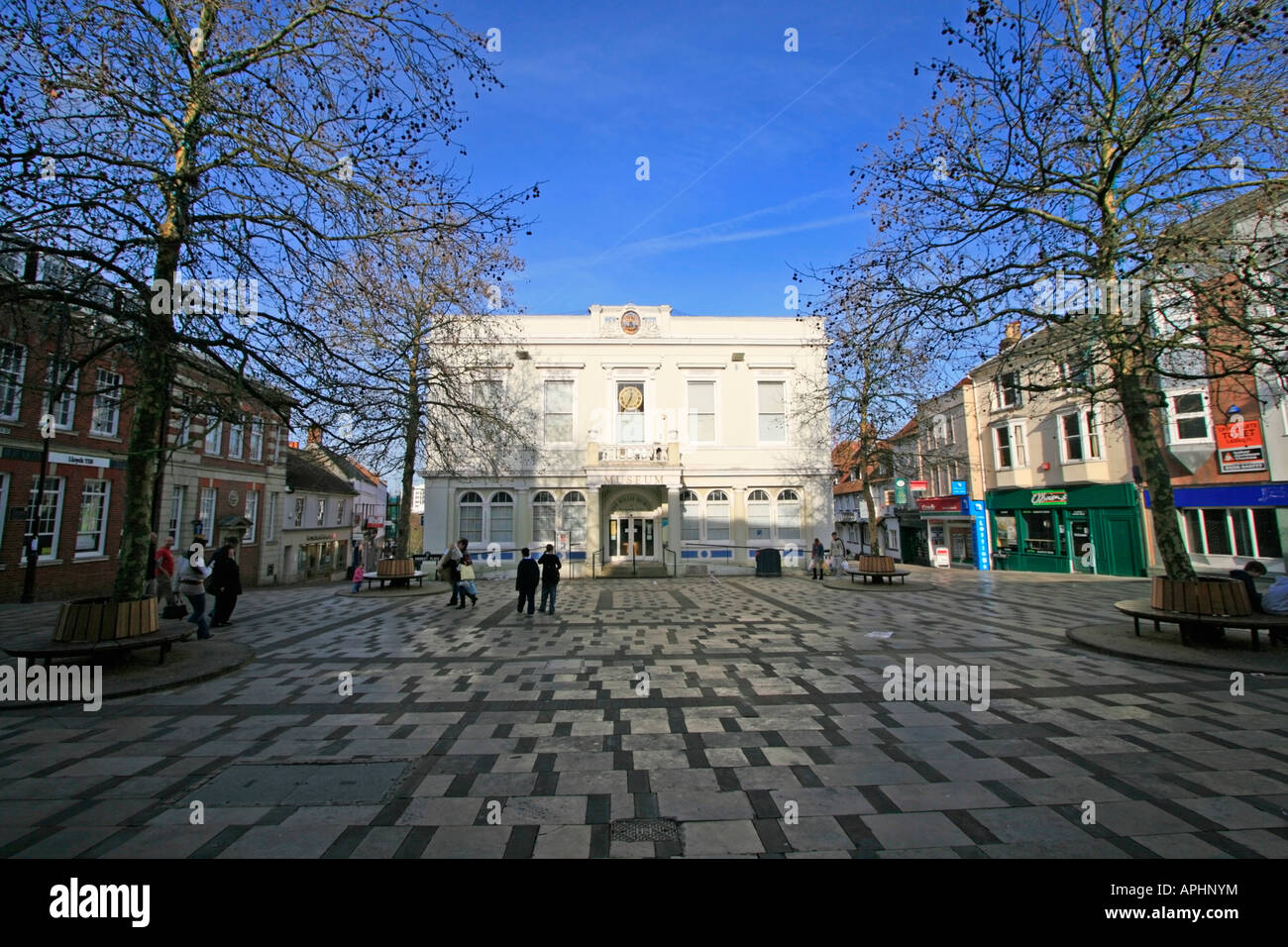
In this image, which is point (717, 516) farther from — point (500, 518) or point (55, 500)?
point (55, 500)

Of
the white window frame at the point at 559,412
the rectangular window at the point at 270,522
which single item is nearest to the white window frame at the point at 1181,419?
the white window frame at the point at 559,412

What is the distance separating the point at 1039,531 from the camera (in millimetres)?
27281

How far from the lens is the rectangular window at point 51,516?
17.9 meters

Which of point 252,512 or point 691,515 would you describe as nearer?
point 691,515

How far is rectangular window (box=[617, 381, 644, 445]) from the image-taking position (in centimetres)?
2666

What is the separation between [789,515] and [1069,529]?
1298 centimetres

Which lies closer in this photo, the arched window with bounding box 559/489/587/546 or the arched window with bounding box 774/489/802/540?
the arched window with bounding box 559/489/587/546

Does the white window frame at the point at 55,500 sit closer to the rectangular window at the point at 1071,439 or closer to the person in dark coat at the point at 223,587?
the person in dark coat at the point at 223,587

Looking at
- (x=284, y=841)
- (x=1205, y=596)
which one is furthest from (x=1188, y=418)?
(x=284, y=841)

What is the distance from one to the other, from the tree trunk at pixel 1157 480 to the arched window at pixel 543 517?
825 inches

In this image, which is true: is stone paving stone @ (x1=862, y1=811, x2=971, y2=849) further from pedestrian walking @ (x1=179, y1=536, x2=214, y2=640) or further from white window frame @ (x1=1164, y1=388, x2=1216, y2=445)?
white window frame @ (x1=1164, y1=388, x2=1216, y2=445)

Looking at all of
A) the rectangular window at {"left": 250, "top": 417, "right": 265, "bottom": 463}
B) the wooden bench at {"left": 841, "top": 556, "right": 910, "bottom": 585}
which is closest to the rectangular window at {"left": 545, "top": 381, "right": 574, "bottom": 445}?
the wooden bench at {"left": 841, "top": 556, "right": 910, "bottom": 585}

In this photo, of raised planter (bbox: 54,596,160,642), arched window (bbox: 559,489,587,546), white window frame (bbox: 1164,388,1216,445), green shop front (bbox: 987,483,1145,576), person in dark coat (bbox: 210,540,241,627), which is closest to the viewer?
raised planter (bbox: 54,596,160,642)

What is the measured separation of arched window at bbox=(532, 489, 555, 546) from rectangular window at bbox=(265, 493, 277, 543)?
52.1 feet
